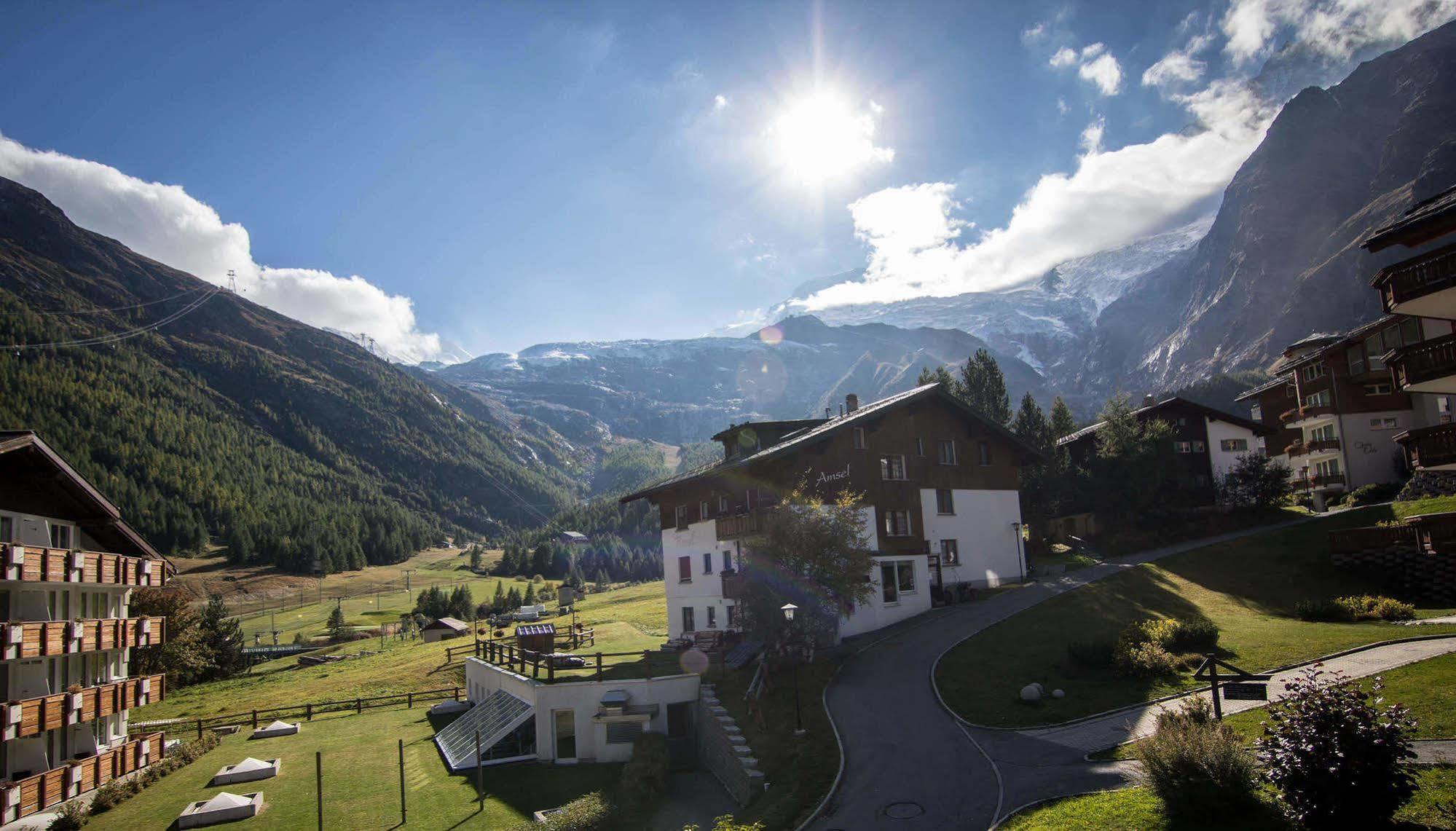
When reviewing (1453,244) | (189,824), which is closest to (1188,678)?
(1453,244)

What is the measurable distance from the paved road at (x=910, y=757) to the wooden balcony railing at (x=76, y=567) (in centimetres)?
2488

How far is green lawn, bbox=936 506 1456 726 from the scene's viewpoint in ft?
69.8

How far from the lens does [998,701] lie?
869 inches

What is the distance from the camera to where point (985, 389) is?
237 feet

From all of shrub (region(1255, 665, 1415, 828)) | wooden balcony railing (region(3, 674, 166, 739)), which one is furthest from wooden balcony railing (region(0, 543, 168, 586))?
shrub (region(1255, 665, 1415, 828))

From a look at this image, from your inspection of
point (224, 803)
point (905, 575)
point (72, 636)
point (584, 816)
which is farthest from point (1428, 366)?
point (72, 636)

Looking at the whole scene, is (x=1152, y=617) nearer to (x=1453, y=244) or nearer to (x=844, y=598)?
(x=844, y=598)

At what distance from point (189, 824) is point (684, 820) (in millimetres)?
16342

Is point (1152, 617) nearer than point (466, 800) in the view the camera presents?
No

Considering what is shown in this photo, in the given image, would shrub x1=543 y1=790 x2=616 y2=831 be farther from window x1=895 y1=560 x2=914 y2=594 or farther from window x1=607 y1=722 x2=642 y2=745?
window x1=895 y1=560 x2=914 y2=594

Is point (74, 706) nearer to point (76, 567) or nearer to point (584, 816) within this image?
point (76, 567)

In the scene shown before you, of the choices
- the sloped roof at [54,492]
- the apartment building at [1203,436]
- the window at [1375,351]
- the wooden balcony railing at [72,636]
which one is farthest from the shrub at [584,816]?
the window at [1375,351]

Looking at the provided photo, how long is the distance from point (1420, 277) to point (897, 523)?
22615 mm

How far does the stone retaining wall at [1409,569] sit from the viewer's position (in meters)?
27.6
